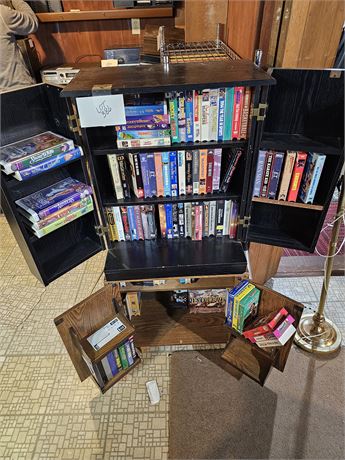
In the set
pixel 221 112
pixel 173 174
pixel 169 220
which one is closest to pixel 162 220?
pixel 169 220

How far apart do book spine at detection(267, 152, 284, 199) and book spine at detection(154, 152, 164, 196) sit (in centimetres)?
48

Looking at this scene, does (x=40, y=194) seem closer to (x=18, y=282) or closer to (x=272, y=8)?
(x=18, y=282)

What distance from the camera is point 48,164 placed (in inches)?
49.2

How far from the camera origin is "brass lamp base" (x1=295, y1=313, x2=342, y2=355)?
5.51 feet

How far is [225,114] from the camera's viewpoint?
Answer: 1222mm

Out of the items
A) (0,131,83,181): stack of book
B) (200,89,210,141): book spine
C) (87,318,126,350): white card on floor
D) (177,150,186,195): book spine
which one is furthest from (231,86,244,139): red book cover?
(87,318,126,350): white card on floor

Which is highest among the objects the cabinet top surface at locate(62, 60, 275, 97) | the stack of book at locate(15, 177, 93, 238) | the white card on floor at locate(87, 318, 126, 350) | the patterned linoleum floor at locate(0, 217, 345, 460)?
the cabinet top surface at locate(62, 60, 275, 97)

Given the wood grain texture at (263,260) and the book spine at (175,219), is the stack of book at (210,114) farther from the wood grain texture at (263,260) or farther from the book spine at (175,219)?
the wood grain texture at (263,260)

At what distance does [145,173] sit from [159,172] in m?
0.06

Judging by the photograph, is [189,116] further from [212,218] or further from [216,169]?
[212,218]

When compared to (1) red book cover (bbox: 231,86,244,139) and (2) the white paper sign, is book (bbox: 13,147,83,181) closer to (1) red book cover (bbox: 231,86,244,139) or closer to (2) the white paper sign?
(2) the white paper sign

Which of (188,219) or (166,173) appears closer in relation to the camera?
(166,173)

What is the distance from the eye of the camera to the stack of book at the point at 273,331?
135 centimetres

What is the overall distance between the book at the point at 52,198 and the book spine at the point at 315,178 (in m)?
0.97
